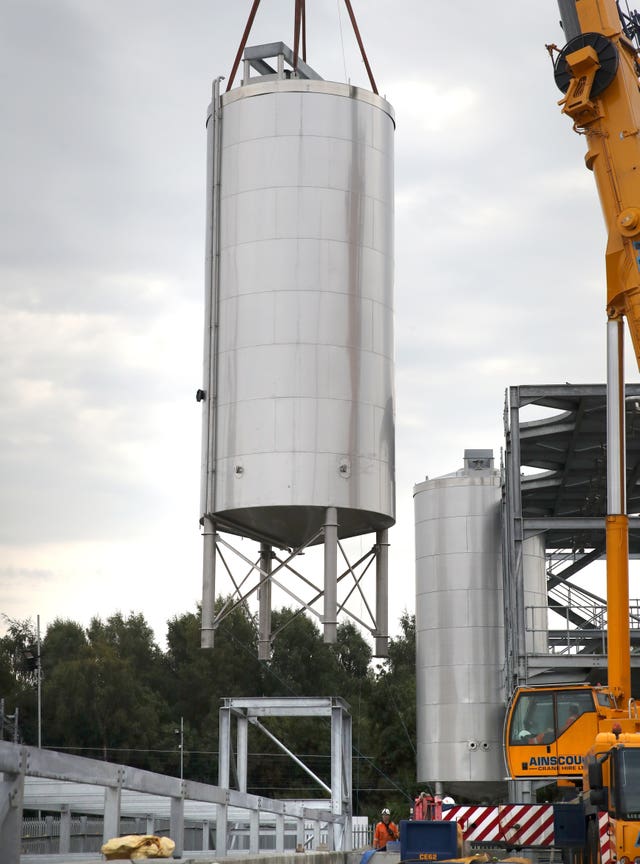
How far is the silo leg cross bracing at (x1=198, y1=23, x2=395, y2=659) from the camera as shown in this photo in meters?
24.6

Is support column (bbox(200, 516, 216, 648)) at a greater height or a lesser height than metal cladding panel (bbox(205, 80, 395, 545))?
lesser

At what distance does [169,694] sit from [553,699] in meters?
58.1

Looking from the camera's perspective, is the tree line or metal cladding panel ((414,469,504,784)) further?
the tree line

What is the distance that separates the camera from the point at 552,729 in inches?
842

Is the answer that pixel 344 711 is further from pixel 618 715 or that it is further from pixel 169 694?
pixel 169 694

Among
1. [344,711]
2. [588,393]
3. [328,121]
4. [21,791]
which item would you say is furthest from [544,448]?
[21,791]

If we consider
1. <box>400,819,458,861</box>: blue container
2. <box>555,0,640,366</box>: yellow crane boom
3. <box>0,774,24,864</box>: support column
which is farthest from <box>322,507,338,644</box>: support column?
<box>0,774,24,864</box>: support column

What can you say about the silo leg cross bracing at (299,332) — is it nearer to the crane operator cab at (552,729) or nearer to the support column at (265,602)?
the support column at (265,602)

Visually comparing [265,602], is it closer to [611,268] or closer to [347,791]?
[347,791]

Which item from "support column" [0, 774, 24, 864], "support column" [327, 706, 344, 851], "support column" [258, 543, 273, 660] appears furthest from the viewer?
"support column" [327, 706, 344, 851]

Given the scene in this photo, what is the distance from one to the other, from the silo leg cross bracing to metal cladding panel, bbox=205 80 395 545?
0.03 meters

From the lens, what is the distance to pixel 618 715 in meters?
19.6

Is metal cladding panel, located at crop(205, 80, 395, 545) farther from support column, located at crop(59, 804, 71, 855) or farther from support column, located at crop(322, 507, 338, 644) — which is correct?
support column, located at crop(59, 804, 71, 855)

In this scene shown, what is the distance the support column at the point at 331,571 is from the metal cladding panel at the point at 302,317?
345 mm
